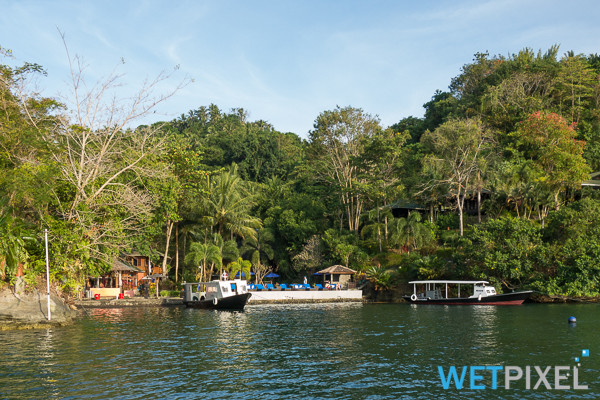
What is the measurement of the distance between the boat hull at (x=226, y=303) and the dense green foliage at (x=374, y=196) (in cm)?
724

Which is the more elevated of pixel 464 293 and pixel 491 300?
pixel 464 293

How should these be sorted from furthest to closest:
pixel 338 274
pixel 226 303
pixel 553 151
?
pixel 338 274, pixel 553 151, pixel 226 303

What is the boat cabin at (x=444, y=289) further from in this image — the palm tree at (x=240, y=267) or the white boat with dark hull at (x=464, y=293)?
the palm tree at (x=240, y=267)

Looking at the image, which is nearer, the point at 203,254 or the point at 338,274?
the point at 203,254

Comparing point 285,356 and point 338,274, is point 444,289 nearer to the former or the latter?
point 338,274

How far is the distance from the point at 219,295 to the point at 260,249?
19307 mm

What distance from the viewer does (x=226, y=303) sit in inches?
1645

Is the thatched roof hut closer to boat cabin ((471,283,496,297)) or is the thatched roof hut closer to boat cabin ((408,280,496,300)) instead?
boat cabin ((408,280,496,300))

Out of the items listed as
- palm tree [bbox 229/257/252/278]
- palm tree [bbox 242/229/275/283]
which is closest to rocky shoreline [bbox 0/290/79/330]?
palm tree [bbox 229/257/252/278]

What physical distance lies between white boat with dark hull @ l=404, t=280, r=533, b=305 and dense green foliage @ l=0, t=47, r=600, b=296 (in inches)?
51.8

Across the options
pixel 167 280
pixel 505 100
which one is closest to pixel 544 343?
pixel 167 280

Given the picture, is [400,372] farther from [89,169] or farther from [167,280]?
[167,280]

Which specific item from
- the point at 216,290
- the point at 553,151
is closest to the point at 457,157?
the point at 553,151

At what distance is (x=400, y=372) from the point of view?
52.0 feet
